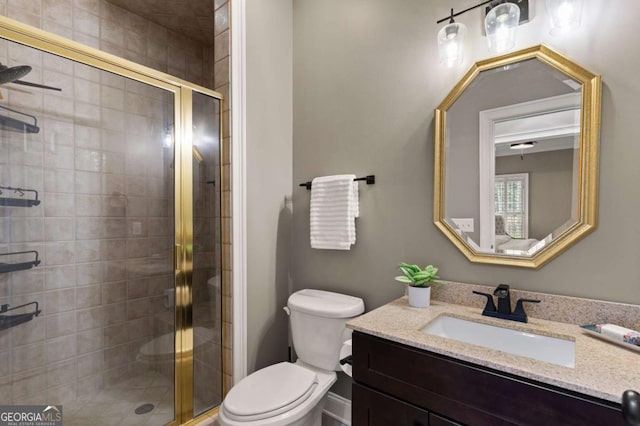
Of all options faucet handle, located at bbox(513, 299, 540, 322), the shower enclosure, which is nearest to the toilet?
the shower enclosure

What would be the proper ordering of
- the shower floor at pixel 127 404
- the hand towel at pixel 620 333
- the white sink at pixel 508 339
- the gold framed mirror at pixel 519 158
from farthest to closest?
the shower floor at pixel 127 404 < the gold framed mirror at pixel 519 158 < the white sink at pixel 508 339 < the hand towel at pixel 620 333

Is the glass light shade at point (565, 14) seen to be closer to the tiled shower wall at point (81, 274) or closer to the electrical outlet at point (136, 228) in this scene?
the tiled shower wall at point (81, 274)

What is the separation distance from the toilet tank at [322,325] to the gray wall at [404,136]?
18cm

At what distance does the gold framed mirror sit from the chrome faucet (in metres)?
0.13

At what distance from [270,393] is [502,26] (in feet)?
5.88

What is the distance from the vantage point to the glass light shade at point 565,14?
1.10 m

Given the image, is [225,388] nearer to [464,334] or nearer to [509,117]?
[464,334]

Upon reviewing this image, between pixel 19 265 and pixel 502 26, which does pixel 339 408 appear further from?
pixel 502 26

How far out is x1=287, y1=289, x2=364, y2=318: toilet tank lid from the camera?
1521mm

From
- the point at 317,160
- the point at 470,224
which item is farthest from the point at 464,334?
the point at 317,160

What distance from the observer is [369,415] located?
1075 millimetres

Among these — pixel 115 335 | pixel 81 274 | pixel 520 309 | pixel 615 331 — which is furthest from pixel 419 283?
pixel 81 274

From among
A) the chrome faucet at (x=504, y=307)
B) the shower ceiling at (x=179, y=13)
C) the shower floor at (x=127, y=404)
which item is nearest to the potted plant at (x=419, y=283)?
the chrome faucet at (x=504, y=307)

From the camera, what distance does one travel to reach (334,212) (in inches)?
67.3
